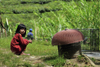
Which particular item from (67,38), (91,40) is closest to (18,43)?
(67,38)

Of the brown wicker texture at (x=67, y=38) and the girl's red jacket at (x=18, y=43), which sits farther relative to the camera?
the girl's red jacket at (x=18, y=43)

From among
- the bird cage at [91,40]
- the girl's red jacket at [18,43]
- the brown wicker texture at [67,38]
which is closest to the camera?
the brown wicker texture at [67,38]

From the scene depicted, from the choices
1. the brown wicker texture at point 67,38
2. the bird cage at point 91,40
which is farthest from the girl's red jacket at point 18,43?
the bird cage at point 91,40

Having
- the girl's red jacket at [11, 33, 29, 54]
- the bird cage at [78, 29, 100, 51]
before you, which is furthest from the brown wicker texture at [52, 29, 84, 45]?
the bird cage at [78, 29, 100, 51]

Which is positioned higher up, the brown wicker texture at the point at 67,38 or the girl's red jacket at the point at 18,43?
the brown wicker texture at the point at 67,38

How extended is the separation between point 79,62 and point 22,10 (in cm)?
4372

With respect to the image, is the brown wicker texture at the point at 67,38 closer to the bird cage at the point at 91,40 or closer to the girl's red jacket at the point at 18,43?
the girl's red jacket at the point at 18,43

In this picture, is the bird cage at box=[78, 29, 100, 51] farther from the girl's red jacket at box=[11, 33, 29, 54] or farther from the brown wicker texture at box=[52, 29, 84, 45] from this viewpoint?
the girl's red jacket at box=[11, 33, 29, 54]

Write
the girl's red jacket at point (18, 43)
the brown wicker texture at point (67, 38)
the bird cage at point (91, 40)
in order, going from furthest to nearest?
the bird cage at point (91, 40), the girl's red jacket at point (18, 43), the brown wicker texture at point (67, 38)

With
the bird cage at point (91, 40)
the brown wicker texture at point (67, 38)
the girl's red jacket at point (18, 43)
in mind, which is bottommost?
the bird cage at point (91, 40)

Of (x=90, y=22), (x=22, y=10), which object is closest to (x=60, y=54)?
(x=90, y=22)

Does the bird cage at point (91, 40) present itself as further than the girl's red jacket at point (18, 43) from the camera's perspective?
Yes

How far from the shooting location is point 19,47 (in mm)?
5863

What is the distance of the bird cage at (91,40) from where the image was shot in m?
7.82
